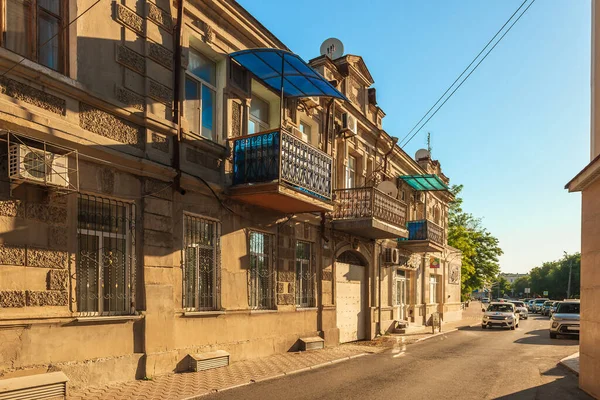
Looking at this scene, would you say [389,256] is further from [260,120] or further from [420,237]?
[260,120]

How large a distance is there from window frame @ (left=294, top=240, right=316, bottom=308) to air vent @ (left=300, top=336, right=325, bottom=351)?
97cm

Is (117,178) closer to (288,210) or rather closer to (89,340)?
(89,340)

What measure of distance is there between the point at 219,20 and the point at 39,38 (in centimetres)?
472

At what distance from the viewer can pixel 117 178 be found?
345 inches

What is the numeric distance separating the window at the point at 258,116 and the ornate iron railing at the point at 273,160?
165 cm

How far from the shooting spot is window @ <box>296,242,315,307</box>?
14.7m

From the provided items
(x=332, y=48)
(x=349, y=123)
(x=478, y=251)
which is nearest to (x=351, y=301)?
(x=349, y=123)

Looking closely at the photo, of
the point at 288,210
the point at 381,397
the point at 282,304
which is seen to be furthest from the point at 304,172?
the point at 381,397

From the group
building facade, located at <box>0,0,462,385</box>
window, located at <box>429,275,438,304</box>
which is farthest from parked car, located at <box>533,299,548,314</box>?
building facade, located at <box>0,0,462,385</box>

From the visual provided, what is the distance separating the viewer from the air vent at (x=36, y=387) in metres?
6.52

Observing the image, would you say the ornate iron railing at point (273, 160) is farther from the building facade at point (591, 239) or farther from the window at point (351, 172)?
the window at point (351, 172)

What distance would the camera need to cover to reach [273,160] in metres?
11.1

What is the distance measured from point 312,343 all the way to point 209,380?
5.44 meters

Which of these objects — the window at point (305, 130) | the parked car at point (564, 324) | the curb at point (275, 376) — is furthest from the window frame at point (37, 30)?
the parked car at point (564, 324)
